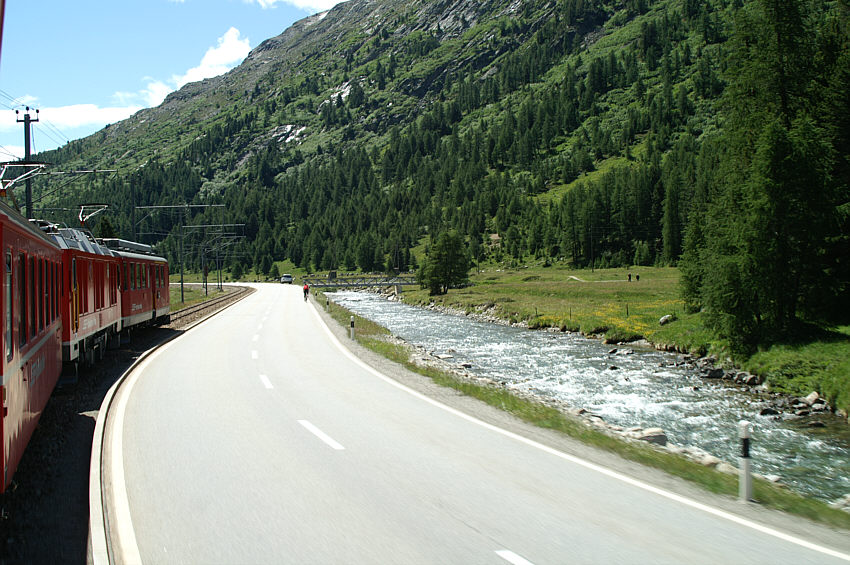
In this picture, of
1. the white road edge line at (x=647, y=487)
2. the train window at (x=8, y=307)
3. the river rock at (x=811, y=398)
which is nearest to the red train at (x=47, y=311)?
the train window at (x=8, y=307)

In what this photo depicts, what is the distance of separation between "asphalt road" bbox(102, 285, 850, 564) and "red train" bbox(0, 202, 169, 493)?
1.46 metres

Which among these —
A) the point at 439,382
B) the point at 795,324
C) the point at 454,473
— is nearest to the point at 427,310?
the point at 795,324

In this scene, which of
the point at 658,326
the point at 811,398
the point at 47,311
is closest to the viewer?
the point at 47,311

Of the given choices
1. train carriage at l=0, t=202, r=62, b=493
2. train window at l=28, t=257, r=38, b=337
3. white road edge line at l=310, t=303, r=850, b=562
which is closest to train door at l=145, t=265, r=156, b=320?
train carriage at l=0, t=202, r=62, b=493

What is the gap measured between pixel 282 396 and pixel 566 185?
171 m

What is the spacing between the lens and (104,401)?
502 inches

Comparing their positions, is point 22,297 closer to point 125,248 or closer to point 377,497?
point 377,497

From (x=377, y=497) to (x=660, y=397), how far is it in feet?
49.7

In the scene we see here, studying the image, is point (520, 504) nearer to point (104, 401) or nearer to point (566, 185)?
point (104, 401)

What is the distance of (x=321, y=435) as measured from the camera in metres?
10.2

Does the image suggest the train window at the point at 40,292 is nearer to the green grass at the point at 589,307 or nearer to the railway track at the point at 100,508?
the railway track at the point at 100,508

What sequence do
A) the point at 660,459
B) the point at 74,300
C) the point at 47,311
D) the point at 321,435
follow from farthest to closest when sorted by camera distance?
the point at 74,300, the point at 321,435, the point at 47,311, the point at 660,459

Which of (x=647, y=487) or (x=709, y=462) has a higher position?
(x=647, y=487)

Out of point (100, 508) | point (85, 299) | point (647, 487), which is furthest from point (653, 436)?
point (85, 299)
